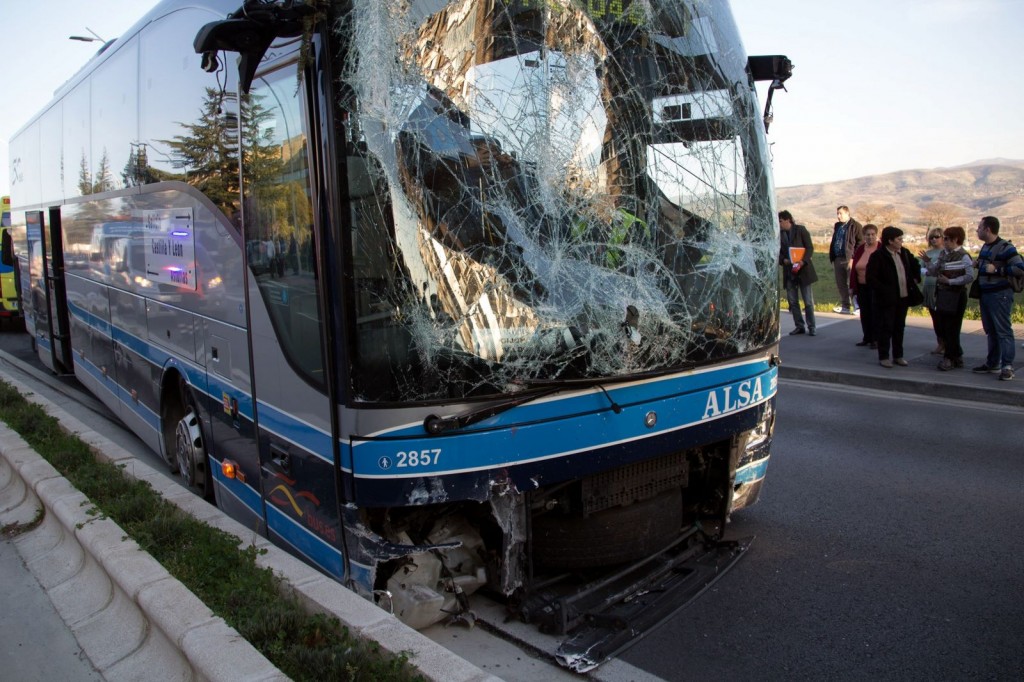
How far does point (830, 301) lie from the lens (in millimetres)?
21625

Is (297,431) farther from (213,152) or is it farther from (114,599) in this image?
(213,152)

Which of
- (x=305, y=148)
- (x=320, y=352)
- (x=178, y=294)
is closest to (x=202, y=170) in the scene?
(x=178, y=294)

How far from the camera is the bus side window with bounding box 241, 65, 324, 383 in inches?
150

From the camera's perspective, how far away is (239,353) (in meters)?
4.80

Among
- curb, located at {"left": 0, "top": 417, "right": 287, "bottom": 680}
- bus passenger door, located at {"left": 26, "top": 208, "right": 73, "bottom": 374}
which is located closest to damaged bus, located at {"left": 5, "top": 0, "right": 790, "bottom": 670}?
curb, located at {"left": 0, "top": 417, "right": 287, "bottom": 680}

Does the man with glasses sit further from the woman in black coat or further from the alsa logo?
the alsa logo

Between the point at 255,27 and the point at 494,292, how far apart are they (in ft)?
5.08

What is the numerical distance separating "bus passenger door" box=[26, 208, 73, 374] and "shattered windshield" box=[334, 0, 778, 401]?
7861 millimetres

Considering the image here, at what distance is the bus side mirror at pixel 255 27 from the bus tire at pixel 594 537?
8.55 ft

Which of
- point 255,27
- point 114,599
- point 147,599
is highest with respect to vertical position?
point 255,27

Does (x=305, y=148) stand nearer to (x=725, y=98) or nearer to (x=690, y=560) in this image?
(x=725, y=98)

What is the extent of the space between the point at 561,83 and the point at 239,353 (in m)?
2.34

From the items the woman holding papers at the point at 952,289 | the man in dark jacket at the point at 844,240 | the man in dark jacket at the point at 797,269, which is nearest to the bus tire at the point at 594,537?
the woman holding papers at the point at 952,289

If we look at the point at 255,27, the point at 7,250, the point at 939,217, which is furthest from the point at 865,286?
the point at 939,217
